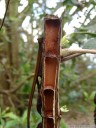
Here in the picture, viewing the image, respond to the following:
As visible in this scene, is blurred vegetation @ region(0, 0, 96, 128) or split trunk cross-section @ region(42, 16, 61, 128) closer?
split trunk cross-section @ region(42, 16, 61, 128)

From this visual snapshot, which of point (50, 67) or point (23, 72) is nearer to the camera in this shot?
point (50, 67)

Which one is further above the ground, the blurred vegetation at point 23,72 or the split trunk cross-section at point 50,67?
the split trunk cross-section at point 50,67

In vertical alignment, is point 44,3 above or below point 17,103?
above

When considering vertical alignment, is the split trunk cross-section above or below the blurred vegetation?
above

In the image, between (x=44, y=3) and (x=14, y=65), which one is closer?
(x=44, y=3)

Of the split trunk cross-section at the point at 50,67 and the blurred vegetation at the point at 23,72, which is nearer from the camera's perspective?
the split trunk cross-section at the point at 50,67

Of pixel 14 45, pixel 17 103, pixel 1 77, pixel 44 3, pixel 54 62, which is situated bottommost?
pixel 17 103

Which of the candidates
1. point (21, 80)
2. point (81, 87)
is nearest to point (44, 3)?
point (21, 80)

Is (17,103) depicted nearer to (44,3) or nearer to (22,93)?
(22,93)
